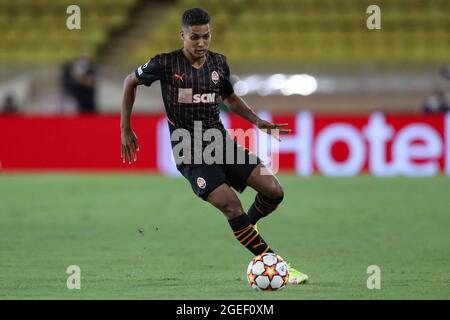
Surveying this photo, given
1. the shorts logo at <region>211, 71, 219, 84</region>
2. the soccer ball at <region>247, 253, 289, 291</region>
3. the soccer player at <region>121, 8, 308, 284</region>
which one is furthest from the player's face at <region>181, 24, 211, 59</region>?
the soccer ball at <region>247, 253, 289, 291</region>

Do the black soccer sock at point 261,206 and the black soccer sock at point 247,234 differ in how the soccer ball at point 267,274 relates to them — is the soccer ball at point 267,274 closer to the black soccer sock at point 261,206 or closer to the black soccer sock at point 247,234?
the black soccer sock at point 247,234

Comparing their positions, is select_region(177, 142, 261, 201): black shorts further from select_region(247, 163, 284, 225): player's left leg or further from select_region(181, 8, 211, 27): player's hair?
select_region(181, 8, 211, 27): player's hair

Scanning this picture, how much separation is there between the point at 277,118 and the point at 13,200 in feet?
18.1

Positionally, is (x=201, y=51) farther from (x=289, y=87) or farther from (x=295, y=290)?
(x=289, y=87)

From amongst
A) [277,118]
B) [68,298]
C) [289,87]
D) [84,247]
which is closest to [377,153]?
[277,118]

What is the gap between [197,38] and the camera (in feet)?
27.4

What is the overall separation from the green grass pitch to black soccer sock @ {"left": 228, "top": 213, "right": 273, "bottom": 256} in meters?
0.33

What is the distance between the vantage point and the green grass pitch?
324 inches

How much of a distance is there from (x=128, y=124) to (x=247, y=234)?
1293 mm

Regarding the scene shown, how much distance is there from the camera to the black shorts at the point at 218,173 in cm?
840

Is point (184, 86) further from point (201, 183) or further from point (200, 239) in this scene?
point (200, 239)

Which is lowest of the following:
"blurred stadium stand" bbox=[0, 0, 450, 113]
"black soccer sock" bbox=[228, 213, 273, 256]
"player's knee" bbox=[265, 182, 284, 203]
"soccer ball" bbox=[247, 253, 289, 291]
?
"soccer ball" bbox=[247, 253, 289, 291]

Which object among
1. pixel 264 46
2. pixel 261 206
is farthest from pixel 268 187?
pixel 264 46

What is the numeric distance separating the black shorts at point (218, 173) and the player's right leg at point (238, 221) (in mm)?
91
